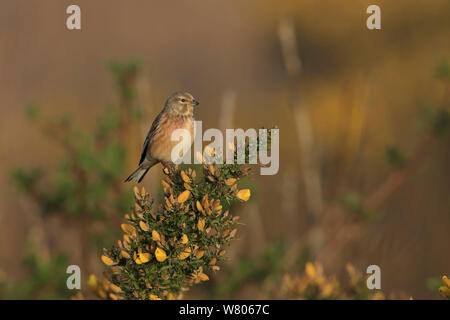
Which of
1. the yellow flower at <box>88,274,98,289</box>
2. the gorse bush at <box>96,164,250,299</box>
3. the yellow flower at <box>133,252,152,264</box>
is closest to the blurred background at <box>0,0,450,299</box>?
the yellow flower at <box>88,274,98,289</box>

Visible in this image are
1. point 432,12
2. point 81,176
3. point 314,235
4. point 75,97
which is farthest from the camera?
point 432,12

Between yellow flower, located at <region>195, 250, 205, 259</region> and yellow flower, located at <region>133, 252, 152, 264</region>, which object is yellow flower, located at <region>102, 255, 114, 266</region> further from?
yellow flower, located at <region>195, 250, 205, 259</region>

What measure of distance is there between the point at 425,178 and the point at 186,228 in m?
4.04

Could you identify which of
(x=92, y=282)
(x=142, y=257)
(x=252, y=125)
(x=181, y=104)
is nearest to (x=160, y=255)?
(x=142, y=257)

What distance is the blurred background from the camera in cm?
410

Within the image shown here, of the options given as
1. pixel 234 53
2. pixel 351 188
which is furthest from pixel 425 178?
pixel 234 53

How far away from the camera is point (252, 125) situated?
8.09 meters

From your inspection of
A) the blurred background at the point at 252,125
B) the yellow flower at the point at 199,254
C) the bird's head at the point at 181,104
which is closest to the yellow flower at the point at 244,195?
the yellow flower at the point at 199,254

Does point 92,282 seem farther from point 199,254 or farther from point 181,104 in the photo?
point 181,104

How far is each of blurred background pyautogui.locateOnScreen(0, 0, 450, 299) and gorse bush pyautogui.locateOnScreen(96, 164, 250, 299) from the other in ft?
4.76

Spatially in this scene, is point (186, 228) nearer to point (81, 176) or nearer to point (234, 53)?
point (81, 176)

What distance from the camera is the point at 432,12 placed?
878 centimetres

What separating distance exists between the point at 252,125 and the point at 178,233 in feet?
19.8
